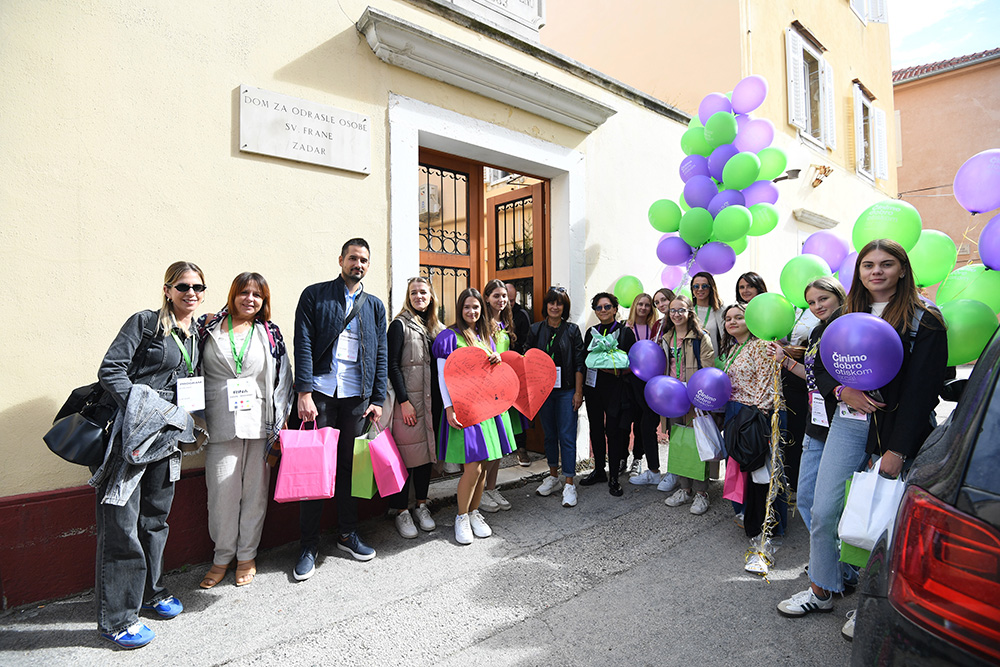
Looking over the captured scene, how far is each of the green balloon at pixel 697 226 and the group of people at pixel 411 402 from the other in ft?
1.76

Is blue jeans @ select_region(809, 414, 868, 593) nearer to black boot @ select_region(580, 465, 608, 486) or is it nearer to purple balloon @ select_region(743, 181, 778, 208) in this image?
black boot @ select_region(580, 465, 608, 486)

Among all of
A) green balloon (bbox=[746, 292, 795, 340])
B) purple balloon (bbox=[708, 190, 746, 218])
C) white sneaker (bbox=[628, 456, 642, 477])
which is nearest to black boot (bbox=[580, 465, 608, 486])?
white sneaker (bbox=[628, 456, 642, 477])

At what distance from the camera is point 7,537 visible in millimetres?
2525

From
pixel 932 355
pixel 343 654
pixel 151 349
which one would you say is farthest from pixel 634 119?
pixel 343 654

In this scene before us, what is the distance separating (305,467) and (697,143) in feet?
14.5

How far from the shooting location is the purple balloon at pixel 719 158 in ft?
Result: 15.4

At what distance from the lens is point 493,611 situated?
258 cm

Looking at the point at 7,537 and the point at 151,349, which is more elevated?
the point at 151,349

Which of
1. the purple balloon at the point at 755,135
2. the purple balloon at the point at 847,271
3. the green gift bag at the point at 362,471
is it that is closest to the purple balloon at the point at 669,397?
the purple balloon at the point at 847,271

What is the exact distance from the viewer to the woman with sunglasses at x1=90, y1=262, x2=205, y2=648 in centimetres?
232

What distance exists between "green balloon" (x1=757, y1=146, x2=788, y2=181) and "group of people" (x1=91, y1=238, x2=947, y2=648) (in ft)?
4.60

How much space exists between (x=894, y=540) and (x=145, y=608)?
318 cm

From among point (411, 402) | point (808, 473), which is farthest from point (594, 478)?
point (808, 473)

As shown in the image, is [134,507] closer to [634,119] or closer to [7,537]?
[7,537]
